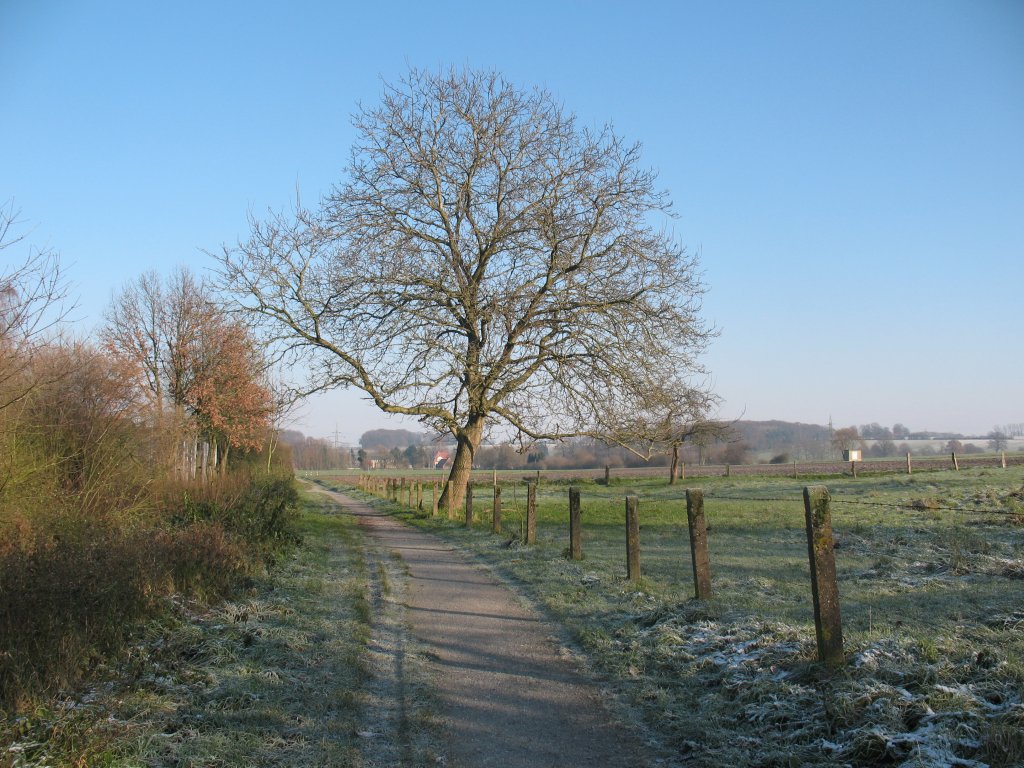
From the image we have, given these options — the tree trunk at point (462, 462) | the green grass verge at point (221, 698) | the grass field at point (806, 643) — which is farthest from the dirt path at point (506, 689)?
the tree trunk at point (462, 462)

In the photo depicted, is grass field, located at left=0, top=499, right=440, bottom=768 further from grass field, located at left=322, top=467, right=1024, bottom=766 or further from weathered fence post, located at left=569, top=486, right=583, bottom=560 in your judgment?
weathered fence post, located at left=569, top=486, right=583, bottom=560

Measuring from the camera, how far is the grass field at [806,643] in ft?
13.8

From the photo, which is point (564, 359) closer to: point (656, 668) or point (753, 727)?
point (656, 668)

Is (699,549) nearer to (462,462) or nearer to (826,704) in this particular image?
(826,704)

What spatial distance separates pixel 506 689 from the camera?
19.2 ft

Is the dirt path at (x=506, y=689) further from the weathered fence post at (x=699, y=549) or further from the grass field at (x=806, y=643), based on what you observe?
the weathered fence post at (x=699, y=549)

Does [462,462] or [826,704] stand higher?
[462,462]

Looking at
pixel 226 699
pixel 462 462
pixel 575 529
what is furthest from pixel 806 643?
pixel 462 462

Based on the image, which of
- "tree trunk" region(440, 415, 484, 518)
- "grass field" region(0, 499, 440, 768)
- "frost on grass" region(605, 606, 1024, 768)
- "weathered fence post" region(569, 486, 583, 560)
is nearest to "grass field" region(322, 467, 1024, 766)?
"frost on grass" region(605, 606, 1024, 768)

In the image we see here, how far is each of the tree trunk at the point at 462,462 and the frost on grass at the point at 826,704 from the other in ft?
53.1

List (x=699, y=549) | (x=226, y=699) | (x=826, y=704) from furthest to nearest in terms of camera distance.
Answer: (x=699, y=549) < (x=226, y=699) < (x=826, y=704)

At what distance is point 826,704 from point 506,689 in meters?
2.44

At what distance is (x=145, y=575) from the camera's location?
7883 millimetres

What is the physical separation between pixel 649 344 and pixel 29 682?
16.6 meters
